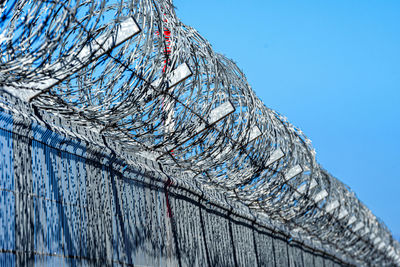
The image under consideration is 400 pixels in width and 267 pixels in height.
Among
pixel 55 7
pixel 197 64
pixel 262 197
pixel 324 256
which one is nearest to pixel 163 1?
pixel 197 64

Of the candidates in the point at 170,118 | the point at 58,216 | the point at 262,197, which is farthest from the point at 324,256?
the point at 58,216

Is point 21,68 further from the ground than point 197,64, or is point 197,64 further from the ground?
point 197,64

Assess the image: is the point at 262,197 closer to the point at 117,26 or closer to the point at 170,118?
the point at 170,118

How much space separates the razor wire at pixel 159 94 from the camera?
175 inches

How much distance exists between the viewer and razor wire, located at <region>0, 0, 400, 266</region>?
4438 mm

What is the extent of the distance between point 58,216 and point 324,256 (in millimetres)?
13181

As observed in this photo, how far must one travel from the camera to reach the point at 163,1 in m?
5.95

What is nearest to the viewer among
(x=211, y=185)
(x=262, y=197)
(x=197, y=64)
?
(x=197, y=64)

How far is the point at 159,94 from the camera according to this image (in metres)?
5.99

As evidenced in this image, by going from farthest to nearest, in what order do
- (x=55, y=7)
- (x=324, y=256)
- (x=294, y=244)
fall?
(x=324, y=256) < (x=294, y=244) < (x=55, y=7)

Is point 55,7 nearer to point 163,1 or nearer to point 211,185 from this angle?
point 163,1

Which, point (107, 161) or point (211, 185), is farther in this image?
point (211, 185)

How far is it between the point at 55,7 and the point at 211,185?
5246mm

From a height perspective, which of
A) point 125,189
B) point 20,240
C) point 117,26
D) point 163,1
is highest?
point 163,1
